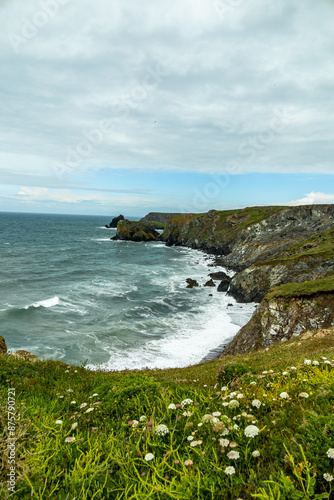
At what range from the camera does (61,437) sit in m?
3.83

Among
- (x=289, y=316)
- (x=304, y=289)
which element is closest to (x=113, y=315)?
(x=289, y=316)

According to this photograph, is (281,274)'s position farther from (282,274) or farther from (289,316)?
(289,316)

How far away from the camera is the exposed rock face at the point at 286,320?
71.1 feet

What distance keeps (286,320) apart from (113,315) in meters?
23.2

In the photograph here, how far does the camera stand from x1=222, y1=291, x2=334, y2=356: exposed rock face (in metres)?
21.7

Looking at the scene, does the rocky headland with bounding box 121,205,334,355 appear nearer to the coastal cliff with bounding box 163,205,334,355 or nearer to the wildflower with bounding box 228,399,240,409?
the coastal cliff with bounding box 163,205,334,355

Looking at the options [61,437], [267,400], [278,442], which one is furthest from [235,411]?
[61,437]

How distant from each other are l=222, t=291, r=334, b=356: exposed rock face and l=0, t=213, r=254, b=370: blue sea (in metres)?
5.33

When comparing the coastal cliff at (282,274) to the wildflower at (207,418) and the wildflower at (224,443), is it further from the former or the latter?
the wildflower at (224,443)

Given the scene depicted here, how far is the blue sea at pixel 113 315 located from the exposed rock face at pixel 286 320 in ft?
17.5

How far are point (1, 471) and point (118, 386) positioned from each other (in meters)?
2.87

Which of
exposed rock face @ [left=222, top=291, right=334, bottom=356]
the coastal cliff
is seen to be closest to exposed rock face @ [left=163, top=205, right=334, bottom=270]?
the coastal cliff

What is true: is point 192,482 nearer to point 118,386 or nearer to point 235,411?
point 235,411

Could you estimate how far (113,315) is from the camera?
36688 mm
